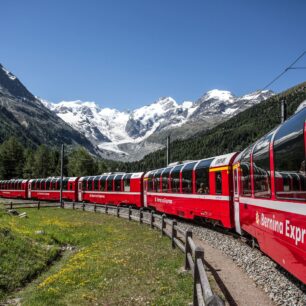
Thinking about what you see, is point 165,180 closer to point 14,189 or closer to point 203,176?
point 203,176

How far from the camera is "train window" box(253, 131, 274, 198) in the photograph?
36.5ft

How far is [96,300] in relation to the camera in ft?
36.4

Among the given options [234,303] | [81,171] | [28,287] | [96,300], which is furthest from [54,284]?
[81,171]

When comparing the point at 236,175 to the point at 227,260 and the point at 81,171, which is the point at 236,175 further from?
the point at 81,171

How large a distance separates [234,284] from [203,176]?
11.3m

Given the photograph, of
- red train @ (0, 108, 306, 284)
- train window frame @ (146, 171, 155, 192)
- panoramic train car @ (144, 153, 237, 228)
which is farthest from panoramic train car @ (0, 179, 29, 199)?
panoramic train car @ (144, 153, 237, 228)

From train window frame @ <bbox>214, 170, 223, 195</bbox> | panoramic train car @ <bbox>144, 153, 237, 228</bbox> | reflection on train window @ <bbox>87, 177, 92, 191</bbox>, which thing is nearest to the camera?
panoramic train car @ <bbox>144, 153, 237, 228</bbox>

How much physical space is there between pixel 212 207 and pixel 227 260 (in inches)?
267

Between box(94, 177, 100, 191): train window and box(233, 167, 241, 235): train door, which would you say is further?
box(94, 177, 100, 191): train window

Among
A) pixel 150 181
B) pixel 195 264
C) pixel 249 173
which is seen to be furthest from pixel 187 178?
pixel 195 264

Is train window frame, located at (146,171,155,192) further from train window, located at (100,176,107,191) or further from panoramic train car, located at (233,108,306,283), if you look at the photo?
panoramic train car, located at (233,108,306,283)

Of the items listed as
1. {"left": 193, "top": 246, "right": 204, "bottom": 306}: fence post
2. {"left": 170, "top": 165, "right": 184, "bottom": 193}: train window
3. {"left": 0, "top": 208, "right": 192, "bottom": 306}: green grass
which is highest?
{"left": 170, "top": 165, "right": 184, "bottom": 193}: train window

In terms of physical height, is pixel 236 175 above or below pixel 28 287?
above

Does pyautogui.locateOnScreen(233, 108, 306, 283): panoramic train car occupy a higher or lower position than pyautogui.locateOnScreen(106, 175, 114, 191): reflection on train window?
lower
